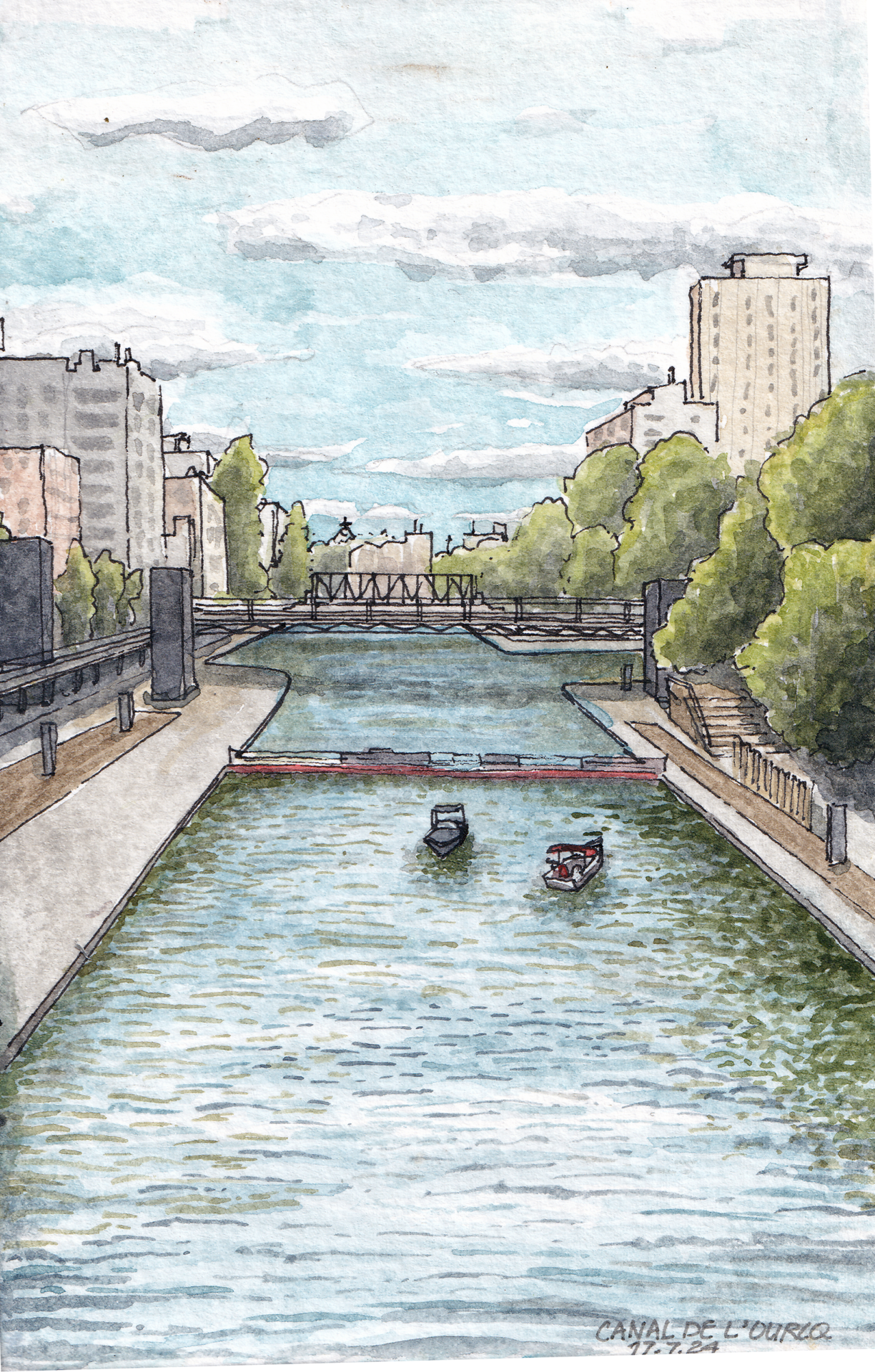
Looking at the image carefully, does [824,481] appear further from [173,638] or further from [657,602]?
[173,638]

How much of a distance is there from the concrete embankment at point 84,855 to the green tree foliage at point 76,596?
8.94 meters

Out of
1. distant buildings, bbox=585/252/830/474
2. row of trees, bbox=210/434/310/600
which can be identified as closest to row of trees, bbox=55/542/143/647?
row of trees, bbox=210/434/310/600

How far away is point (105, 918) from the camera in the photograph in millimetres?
10414

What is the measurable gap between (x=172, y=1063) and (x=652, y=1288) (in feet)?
12.0

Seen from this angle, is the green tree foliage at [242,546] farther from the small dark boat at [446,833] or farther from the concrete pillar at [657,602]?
the concrete pillar at [657,602]

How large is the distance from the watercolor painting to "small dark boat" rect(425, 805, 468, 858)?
0.20 ft

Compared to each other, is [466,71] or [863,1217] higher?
[466,71]

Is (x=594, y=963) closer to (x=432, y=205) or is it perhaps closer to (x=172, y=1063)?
(x=172, y=1063)

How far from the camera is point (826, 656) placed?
1295 centimetres

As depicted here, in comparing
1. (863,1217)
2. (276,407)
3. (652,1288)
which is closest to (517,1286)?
(652,1288)

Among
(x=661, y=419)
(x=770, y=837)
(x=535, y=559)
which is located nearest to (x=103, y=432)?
(x=535, y=559)

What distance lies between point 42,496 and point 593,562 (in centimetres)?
1785

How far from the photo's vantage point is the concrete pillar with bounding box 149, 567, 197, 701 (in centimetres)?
2195

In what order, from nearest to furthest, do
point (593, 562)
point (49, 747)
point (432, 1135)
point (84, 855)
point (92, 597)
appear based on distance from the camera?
point (432, 1135), point (84, 855), point (49, 747), point (92, 597), point (593, 562)
